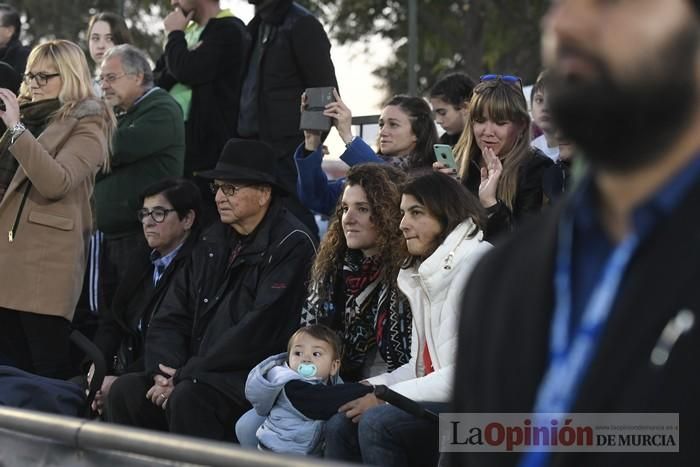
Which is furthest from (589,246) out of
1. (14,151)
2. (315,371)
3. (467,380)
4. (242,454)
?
(14,151)

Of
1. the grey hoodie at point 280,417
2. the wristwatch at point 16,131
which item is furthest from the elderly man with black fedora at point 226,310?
the wristwatch at point 16,131

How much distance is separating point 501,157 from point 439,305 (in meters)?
1.14

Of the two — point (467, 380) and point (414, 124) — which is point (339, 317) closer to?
point (414, 124)

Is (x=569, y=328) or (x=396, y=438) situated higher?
(x=569, y=328)

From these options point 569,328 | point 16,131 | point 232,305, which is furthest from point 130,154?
point 569,328

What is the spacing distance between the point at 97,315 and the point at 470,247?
3.13 m

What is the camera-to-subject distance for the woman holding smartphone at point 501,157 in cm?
605

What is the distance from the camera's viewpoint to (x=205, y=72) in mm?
8078

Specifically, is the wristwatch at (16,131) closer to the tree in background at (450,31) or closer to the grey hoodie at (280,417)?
the grey hoodie at (280,417)

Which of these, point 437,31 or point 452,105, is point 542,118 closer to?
point 452,105

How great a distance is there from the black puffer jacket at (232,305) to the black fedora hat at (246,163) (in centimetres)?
18

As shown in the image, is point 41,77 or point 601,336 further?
point 41,77

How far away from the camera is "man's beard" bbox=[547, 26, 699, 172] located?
1.78 meters

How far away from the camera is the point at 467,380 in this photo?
7.10 feet
